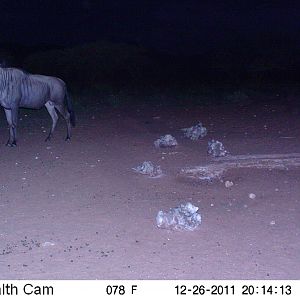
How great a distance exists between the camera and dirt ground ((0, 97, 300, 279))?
5137 millimetres

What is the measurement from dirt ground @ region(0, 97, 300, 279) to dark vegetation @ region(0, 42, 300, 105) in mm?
6233

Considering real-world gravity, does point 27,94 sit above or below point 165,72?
below

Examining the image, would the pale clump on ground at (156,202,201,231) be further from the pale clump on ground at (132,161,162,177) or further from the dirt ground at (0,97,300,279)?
the pale clump on ground at (132,161,162,177)

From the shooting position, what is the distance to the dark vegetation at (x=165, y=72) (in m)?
18.5

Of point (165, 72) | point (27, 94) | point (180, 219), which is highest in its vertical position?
point (165, 72)

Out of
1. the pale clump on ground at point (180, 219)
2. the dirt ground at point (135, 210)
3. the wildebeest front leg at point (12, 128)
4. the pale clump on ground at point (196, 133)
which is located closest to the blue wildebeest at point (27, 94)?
the wildebeest front leg at point (12, 128)

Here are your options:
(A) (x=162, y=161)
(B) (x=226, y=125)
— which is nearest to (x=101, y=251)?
(A) (x=162, y=161)

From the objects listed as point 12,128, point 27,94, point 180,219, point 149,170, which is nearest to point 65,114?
point 27,94

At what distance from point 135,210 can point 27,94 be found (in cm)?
497

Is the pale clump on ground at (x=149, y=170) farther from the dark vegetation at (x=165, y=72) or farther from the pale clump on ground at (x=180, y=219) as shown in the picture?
the dark vegetation at (x=165, y=72)

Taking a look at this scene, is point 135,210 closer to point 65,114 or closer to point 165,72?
point 65,114

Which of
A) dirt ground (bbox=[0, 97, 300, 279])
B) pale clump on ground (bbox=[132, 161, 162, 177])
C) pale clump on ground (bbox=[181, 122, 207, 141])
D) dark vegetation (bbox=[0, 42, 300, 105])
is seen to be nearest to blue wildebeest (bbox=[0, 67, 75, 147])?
dirt ground (bbox=[0, 97, 300, 279])

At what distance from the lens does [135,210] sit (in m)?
6.78

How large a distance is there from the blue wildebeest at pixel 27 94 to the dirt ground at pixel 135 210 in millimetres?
497
